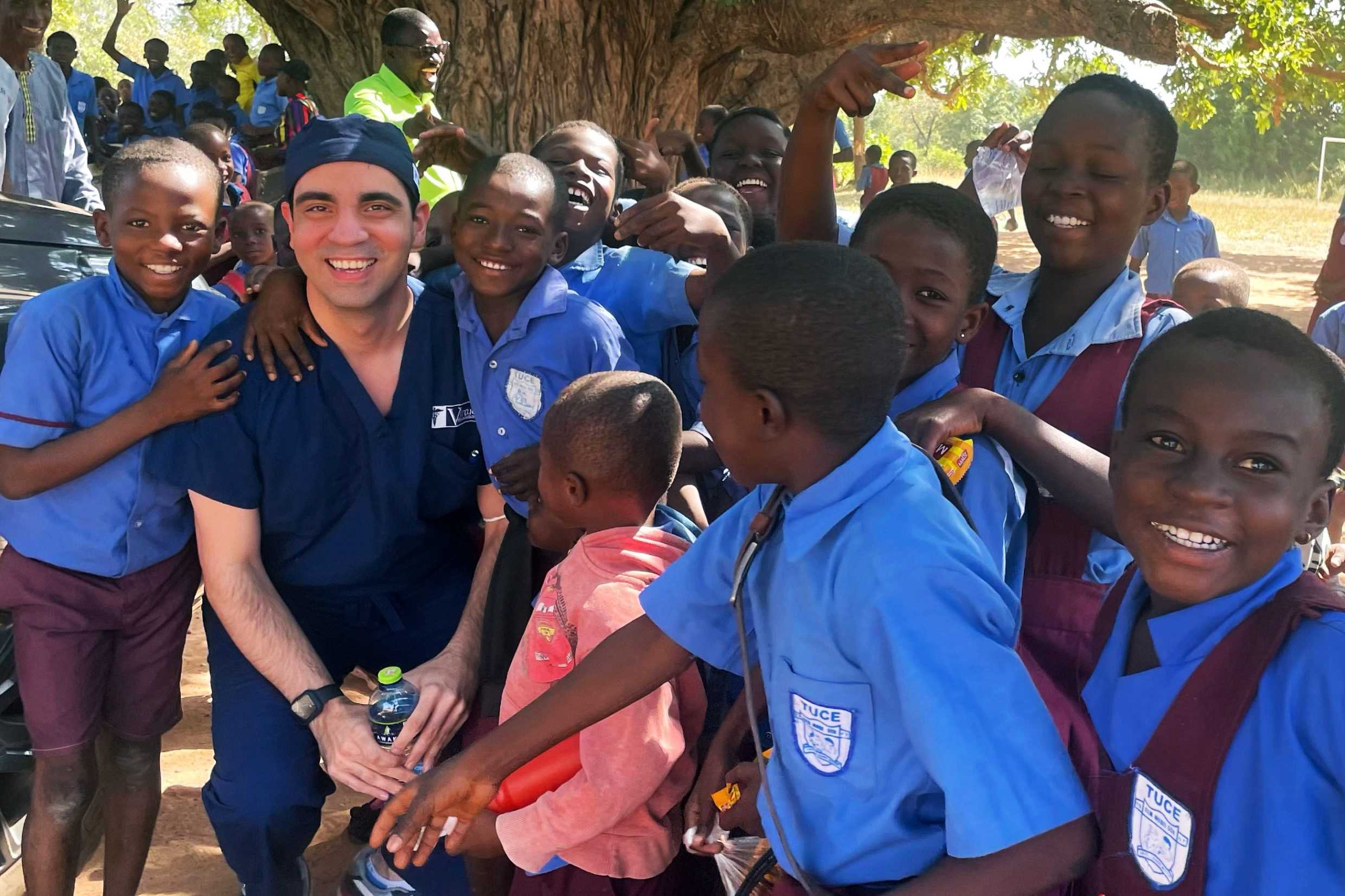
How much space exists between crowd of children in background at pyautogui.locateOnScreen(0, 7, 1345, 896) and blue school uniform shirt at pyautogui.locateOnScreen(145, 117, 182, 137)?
10333 mm

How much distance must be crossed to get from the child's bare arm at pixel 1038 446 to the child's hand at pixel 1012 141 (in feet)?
3.58

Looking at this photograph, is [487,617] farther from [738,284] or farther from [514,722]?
[738,284]

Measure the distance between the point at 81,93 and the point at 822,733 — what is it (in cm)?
1212

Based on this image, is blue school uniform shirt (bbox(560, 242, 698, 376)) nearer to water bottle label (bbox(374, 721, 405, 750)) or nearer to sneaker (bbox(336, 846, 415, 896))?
water bottle label (bbox(374, 721, 405, 750))

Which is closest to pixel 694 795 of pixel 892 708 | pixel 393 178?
pixel 892 708

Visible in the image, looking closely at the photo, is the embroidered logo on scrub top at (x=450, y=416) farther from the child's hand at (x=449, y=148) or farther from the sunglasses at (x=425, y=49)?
the sunglasses at (x=425, y=49)

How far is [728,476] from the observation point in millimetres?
2949

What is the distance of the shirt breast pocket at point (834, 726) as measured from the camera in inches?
58.7

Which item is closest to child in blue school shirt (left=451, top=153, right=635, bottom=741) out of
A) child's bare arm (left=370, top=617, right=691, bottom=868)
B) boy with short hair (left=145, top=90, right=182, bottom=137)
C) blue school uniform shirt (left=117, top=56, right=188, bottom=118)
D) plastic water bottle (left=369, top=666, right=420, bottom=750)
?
plastic water bottle (left=369, top=666, right=420, bottom=750)

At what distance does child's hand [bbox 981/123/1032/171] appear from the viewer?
8.84 ft

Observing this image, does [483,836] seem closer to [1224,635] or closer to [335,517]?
[335,517]

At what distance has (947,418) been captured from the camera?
5.78ft

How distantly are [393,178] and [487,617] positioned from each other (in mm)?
1094

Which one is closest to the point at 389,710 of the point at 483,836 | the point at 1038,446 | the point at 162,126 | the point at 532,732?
the point at 483,836
